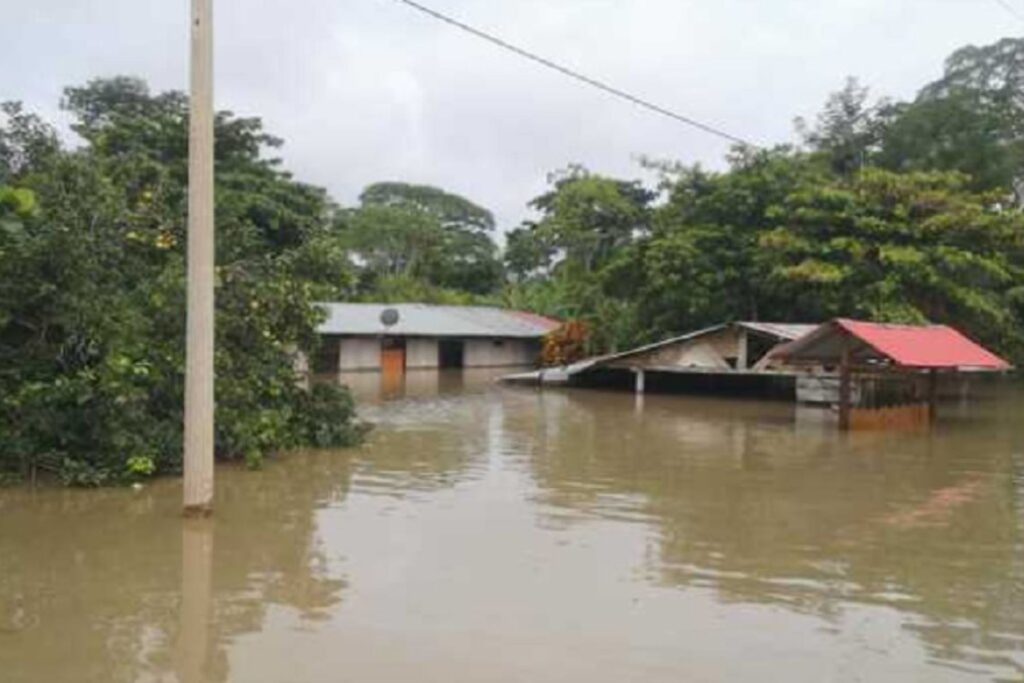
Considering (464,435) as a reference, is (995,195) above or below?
above

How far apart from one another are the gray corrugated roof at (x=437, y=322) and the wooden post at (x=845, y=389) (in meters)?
21.3

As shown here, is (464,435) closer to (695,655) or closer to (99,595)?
(99,595)

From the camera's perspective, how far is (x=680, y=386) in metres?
33.8

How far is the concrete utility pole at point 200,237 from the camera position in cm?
1003

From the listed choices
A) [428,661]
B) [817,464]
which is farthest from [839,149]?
[428,661]

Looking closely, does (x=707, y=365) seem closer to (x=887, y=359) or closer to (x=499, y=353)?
(x=887, y=359)

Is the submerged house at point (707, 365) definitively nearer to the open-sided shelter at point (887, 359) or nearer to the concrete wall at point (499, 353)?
the open-sided shelter at point (887, 359)

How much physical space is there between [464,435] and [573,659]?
43.7 ft

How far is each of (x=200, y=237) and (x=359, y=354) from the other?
32074 millimetres

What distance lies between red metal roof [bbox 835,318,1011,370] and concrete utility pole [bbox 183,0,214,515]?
45.3ft

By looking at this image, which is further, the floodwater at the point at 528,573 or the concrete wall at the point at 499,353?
the concrete wall at the point at 499,353

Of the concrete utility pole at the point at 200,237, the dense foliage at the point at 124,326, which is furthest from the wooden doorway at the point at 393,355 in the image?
the concrete utility pole at the point at 200,237

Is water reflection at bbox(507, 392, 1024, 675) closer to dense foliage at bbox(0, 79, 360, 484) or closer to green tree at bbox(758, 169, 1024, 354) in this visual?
dense foliage at bbox(0, 79, 360, 484)

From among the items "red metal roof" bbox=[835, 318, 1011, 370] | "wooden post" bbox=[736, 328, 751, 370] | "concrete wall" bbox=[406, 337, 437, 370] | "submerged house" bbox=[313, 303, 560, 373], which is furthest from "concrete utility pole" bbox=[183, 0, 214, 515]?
"concrete wall" bbox=[406, 337, 437, 370]
